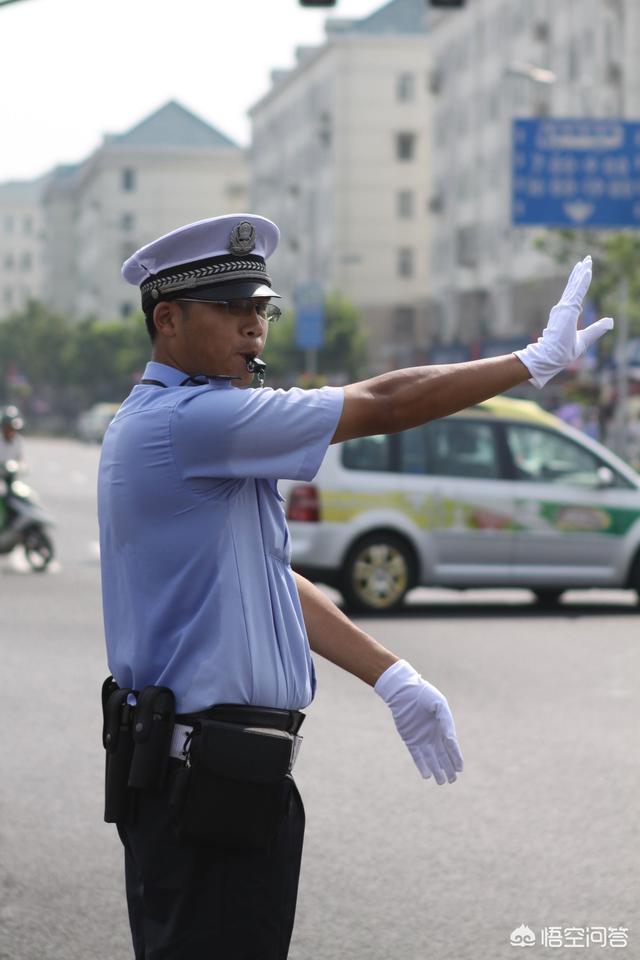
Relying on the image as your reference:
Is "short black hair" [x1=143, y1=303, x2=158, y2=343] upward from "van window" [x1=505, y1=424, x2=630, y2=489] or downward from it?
upward

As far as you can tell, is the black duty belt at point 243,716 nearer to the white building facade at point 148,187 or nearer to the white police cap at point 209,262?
the white police cap at point 209,262

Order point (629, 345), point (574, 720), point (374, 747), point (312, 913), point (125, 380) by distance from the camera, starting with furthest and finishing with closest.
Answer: point (125, 380) → point (629, 345) → point (574, 720) → point (374, 747) → point (312, 913)

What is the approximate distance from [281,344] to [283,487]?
6475cm

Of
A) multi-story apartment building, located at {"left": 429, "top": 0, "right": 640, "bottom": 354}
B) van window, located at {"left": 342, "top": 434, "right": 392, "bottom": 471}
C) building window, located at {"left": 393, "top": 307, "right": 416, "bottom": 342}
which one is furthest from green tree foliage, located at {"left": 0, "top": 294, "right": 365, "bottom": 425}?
van window, located at {"left": 342, "top": 434, "right": 392, "bottom": 471}

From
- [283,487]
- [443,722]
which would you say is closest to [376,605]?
[283,487]

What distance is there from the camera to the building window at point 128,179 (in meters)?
136

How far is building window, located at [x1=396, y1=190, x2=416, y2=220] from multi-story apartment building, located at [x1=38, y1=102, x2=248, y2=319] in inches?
1538

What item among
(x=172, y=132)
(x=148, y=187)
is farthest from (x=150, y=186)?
(x=172, y=132)

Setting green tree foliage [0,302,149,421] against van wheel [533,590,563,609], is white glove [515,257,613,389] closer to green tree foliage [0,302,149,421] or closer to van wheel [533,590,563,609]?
van wheel [533,590,563,609]

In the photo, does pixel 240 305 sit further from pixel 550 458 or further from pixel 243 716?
pixel 550 458

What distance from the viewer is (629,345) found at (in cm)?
4972

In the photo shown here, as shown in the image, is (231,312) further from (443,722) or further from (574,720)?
(574,720)

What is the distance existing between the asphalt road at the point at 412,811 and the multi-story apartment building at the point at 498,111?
42682 millimetres

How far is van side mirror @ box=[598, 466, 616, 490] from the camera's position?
15141mm
